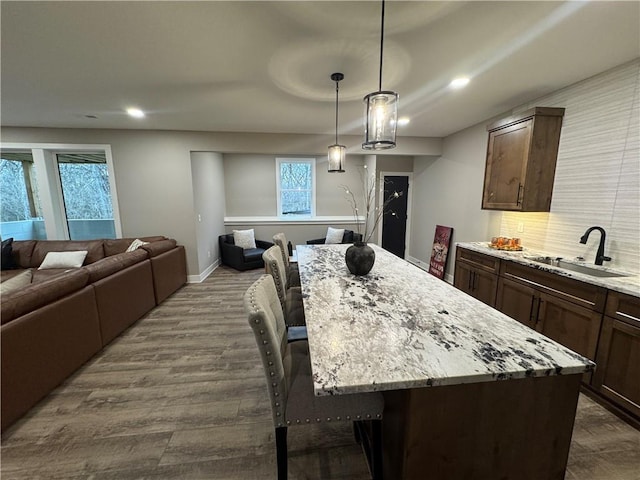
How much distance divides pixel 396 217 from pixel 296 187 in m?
2.53

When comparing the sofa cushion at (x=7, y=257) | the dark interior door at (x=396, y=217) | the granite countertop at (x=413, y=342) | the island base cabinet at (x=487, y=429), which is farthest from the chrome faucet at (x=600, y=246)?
the sofa cushion at (x=7, y=257)

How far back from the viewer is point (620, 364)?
1763 mm

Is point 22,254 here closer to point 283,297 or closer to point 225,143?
point 225,143

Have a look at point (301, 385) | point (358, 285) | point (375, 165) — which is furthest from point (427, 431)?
point (375, 165)

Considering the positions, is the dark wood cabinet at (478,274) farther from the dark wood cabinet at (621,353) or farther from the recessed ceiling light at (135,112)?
the recessed ceiling light at (135,112)

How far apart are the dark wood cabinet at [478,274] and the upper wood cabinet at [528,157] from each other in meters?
0.63

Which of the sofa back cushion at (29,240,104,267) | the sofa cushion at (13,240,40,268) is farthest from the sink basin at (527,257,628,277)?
the sofa cushion at (13,240,40,268)

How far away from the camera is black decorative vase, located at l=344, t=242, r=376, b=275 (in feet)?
6.66

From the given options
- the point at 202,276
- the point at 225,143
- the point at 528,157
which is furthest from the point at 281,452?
the point at 225,143

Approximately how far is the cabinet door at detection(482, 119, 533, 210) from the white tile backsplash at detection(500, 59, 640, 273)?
33 cm

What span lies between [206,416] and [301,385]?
102cm

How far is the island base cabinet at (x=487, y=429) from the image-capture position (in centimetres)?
101

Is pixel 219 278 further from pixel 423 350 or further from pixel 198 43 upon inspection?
pixel 423 350

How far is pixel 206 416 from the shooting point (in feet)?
6.00
